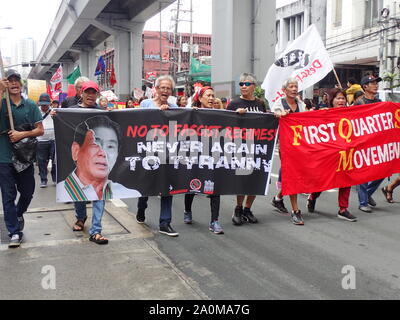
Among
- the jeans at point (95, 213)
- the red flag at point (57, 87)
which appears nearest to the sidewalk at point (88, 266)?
the jeans at point (95, 213)

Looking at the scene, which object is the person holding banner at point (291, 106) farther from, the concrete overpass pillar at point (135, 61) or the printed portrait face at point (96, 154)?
the concrete overpass pillar at point (135, 61)

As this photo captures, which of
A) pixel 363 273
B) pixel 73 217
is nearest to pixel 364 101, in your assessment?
pixel 363 273

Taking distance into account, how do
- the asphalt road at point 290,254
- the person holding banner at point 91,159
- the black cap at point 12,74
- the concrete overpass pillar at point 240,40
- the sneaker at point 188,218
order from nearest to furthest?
the asphalt road at point 290,254
the black cap at point 12,74
the person holding banner at point 91,159
the sneaker at point 188,218
the concrete overpass pillar at point 240,40

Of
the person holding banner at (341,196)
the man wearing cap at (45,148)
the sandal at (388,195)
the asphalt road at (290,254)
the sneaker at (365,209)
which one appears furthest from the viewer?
the man wearing cap at (45,148)

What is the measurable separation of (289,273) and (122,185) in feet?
7.70

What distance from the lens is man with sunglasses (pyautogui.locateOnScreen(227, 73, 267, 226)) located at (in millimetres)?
6051

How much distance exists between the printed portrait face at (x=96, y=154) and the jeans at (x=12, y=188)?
55cm

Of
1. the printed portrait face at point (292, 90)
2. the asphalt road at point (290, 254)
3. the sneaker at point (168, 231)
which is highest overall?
the printed portrait face at point (292, 90)

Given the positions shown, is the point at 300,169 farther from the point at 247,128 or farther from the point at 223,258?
the point at 223,258

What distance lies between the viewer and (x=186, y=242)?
17.8 feet

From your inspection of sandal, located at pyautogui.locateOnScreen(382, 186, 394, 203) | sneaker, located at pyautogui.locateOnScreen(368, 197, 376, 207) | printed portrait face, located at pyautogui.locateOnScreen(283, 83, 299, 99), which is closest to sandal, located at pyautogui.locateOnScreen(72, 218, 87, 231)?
printed portrait face, located at pyautogui.locateOnScreen(283, 83, 299, 99)

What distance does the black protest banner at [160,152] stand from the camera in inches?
219

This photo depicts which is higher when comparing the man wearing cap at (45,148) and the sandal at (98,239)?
the man wearing cap at (45,148)
